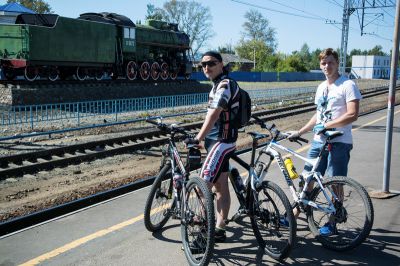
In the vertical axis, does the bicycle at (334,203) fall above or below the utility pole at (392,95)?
below

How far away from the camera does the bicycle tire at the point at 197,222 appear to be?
3.72 m

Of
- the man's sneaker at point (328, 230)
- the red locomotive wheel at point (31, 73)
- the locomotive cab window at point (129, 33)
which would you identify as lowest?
the man's sneaker at point (328, 230)

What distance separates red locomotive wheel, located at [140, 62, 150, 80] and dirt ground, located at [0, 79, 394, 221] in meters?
16.8

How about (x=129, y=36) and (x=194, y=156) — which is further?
(x=129, y=36)

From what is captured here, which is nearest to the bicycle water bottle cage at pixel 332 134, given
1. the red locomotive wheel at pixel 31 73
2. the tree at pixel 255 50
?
the red locomotive wheel at pixel 31 73

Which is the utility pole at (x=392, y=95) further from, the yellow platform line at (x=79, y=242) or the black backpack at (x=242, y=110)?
the yellow platform line at (x=79, y=242)

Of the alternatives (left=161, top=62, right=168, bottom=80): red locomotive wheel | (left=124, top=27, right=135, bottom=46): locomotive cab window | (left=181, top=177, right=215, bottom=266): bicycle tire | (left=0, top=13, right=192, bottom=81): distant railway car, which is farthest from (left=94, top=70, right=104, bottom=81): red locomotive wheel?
(left=181, top=177, right=215, bottom=266): bicycle tire

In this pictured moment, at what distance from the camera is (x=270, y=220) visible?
14.0 feet

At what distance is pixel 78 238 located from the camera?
4641 mm

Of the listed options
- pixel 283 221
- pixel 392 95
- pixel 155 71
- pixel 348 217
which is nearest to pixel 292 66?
pixel 155 71

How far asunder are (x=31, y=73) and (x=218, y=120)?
17.5 meters

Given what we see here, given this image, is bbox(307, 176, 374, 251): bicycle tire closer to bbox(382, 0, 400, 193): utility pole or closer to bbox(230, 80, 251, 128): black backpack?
bbox(230, 80, 251, 128): black backpack

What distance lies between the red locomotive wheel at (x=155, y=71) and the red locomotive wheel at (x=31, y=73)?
9.27 metres

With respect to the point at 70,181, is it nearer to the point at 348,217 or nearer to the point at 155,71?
the point at 348,217
